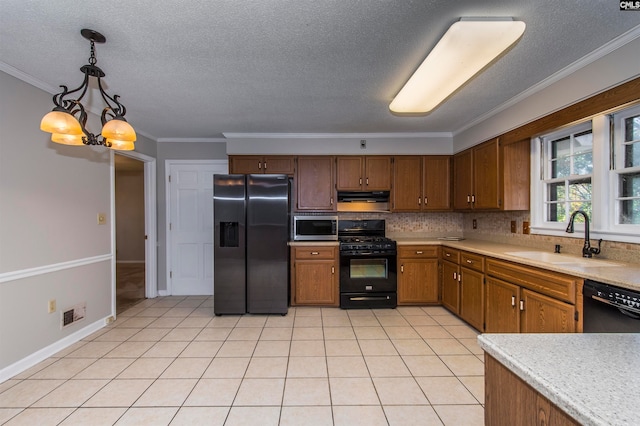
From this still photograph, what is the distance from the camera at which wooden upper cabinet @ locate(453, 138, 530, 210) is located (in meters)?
2.90

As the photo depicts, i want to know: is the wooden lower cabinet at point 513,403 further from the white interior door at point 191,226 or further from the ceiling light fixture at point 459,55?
the white interior door at point 191,226

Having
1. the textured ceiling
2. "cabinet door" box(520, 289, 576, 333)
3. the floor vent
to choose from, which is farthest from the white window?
the floor vent

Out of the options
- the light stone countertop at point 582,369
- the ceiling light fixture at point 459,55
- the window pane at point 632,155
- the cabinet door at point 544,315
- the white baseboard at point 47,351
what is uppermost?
the ceiling light fixture at point 459,55

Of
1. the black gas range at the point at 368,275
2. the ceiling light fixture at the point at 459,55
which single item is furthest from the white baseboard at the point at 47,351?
the ceiling light fixture at the point at 459,55

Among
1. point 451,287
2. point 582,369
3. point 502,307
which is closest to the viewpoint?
point 582,369

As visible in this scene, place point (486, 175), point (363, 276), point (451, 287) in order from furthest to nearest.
A: point (363, 276)
point (451, 287)
point (486, 175)

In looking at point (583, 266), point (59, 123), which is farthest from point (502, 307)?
point (59, 123)

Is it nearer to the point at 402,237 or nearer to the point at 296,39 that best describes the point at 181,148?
the point at 296,39

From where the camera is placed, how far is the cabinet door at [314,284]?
3.62 metres

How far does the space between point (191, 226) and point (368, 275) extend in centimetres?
273

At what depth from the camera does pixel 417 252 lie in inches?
142

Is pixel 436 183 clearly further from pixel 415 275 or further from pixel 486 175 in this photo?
pixel 415 275

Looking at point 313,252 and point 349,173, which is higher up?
point 349,173

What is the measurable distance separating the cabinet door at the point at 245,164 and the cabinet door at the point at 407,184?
1942 millimetres
